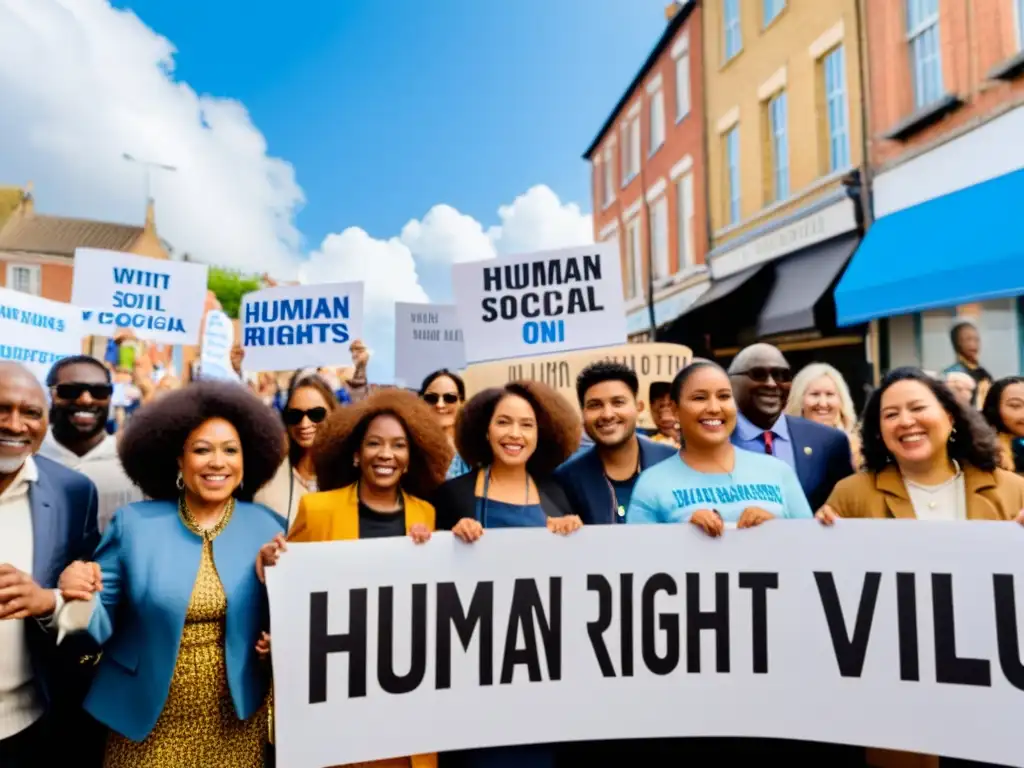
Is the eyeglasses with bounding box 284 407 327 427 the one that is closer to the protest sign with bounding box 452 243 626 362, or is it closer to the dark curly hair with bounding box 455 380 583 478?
the dark curly hair with bounding box 455 380 583 478

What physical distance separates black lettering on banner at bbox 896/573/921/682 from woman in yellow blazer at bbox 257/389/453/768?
1.68 m

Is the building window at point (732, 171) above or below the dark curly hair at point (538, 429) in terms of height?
above

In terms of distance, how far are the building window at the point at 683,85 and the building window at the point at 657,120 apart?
89 cm

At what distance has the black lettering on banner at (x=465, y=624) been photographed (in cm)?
267

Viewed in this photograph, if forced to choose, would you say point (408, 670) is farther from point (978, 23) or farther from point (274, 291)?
point (978, 23)

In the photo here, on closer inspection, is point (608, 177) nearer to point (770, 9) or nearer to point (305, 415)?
point (770, 9)

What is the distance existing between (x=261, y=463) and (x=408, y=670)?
92 cm

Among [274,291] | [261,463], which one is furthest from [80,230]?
[261,463]

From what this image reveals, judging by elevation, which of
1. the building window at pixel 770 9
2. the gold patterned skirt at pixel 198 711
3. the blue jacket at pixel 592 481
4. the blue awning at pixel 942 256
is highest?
the building window at pixel 770 9

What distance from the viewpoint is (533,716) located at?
267cm

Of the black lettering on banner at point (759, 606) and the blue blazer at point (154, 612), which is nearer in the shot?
the blue blazer at point (154, 612)

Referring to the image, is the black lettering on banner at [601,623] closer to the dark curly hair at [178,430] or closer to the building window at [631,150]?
the dark curly hair at [178,430]

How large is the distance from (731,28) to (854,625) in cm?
1556

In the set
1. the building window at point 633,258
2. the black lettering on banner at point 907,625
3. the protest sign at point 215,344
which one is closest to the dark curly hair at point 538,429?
the black lettering on banner at point 907,625
